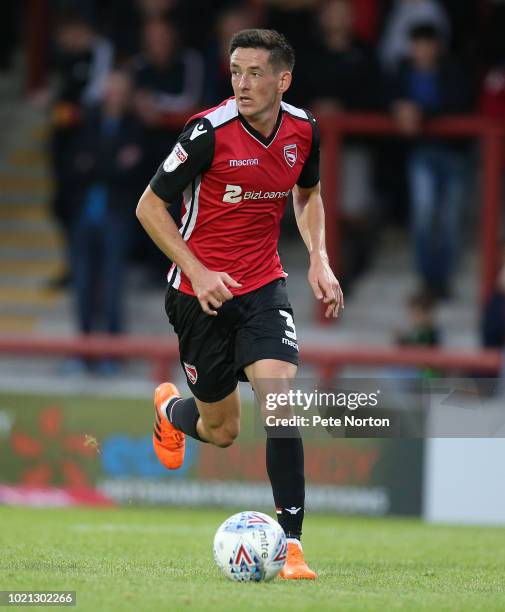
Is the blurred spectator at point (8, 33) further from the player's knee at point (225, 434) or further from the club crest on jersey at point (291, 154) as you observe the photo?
the club crest on jersey at point (291, 154)

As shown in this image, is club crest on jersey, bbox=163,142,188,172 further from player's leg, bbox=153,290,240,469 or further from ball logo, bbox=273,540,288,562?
ball logo, bbox=273,540,288,562

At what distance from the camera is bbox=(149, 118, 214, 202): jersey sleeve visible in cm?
707

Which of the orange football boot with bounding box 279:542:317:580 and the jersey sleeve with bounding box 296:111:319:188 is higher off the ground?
the jersey sleeve with bounding box 296:111:319:188

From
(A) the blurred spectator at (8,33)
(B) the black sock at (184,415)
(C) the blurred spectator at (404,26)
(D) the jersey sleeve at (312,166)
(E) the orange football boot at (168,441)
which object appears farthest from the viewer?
(A) the blurred spectator at (8,33)

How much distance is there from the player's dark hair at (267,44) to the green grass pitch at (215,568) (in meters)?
2.41

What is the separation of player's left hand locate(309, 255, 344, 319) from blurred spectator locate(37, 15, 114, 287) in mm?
7128

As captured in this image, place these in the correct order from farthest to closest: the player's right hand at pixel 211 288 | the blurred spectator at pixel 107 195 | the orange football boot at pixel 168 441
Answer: the blurred spectator at pixel 107 195 → the orange football boot at pixel 168 441 → the player's right hand at pixel 211 288

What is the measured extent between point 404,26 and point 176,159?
780 centimetres

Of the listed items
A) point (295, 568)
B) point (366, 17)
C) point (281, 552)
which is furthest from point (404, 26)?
point (281, 552)

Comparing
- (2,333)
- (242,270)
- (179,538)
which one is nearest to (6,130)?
(2,333)

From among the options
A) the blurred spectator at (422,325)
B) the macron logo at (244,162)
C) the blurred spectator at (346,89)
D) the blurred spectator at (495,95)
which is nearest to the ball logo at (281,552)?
the macron logo at (244,162)

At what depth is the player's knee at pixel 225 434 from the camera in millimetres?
7762

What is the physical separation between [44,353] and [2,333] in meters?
2.44

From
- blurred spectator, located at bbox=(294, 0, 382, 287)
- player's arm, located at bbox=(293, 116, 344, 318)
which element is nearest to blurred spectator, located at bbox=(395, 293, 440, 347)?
blurred spectator, located at bbox=(294, 0, 382, 287)
